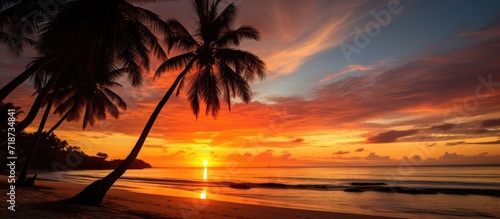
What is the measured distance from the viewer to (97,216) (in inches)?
333

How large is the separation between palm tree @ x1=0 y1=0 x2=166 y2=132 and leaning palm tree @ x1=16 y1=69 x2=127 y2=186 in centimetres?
308

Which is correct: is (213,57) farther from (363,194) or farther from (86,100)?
(363,194)

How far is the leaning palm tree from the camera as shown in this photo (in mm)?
17812

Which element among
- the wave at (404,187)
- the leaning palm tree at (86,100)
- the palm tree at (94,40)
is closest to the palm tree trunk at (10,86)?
the palm tree at (94,40)

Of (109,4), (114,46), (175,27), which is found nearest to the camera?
(109,4)

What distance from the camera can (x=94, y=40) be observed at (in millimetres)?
11117

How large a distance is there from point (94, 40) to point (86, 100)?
10659 mm

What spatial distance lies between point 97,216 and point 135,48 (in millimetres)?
7529

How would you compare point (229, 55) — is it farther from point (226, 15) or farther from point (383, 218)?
point (383, 218)

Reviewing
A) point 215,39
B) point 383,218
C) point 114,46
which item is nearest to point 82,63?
point 114,46

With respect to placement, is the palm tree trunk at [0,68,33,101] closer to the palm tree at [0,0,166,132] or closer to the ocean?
the palm tree at [0,0,166,132]

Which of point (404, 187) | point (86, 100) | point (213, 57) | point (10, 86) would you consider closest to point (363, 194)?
point (404, 187)

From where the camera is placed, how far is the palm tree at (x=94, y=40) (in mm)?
10102

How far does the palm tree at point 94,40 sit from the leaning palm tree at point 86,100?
10.1 ft
